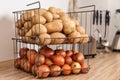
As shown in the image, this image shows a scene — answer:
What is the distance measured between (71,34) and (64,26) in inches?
1.8

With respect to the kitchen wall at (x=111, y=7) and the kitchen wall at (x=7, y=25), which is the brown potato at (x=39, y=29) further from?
the kitchen wall at (x=111, y=7)

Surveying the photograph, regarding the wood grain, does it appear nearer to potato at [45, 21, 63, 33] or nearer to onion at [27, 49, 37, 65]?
onion at [27, 49, 37, 65]

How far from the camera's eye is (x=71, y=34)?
92cm

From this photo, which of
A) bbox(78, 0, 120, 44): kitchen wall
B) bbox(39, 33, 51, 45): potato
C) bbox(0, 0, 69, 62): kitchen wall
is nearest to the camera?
bbox(39, 33, 51, 45): potato

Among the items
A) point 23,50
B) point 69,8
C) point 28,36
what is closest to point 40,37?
point 28,36

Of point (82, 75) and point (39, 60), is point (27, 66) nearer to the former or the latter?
point (39, 60)

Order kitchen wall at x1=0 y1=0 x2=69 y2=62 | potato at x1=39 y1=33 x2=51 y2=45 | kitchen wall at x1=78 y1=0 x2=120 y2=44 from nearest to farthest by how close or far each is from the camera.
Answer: potato at x1=39 y1=33 x2=51 y2=45, kitchen wall at x1=0 y1=0 x2=69 y2=62, kitchen wall at x1=78 y1=0 x2=120 y2=44

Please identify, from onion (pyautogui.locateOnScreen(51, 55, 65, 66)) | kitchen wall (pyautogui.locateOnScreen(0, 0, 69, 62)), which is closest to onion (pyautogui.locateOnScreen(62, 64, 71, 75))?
onion (pyautogui.locateOnScreen(51, 55, 65, 66))

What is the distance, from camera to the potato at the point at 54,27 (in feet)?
2.89

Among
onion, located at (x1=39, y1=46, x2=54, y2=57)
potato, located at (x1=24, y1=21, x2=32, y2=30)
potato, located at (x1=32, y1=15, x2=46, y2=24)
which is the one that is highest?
potato, located at (x1=32, y1=15, x2=46, y2=24)

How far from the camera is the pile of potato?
2.84ft

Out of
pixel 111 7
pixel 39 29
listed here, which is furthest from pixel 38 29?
pixel 111 7

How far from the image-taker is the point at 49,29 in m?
0.88

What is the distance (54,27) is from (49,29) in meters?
0.02
